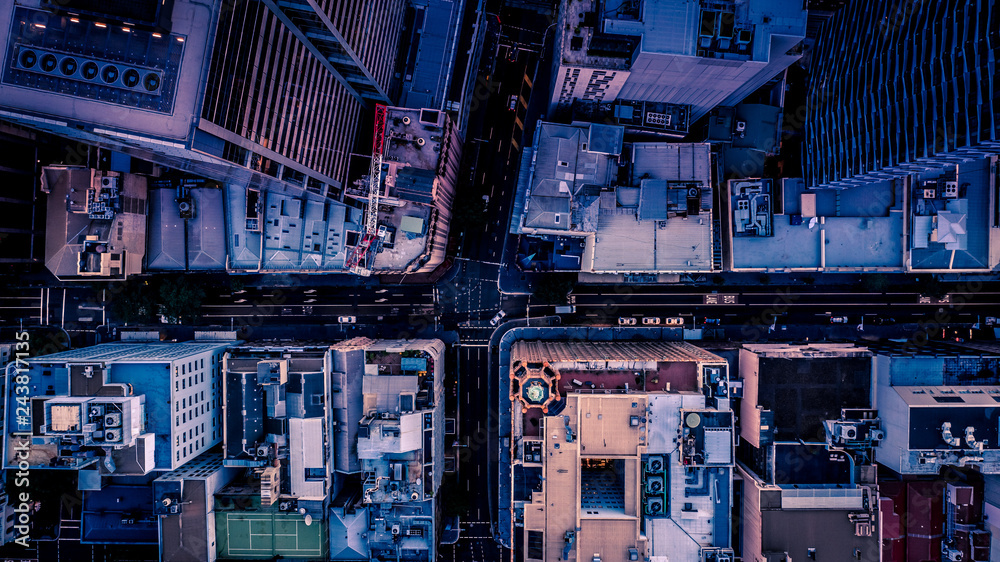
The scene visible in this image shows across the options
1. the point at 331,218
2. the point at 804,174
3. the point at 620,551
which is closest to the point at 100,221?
the point at 331,218

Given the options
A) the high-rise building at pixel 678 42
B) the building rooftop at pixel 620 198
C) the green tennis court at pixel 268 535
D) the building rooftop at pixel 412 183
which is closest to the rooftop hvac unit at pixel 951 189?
the high-rise building at pixel 678 42

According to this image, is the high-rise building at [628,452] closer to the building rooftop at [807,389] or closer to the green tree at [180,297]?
the building rooftop at [807,389]

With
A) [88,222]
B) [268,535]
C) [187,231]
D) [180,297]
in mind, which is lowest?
[268,535]

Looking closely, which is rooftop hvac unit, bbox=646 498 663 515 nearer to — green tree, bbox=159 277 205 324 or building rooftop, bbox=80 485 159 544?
green tree, bbox=159 277 205 324

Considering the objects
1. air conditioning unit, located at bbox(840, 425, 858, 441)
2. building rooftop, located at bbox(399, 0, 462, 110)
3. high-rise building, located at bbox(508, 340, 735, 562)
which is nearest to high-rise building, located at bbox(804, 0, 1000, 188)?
high-rise building, located at bbox(508, 340, 735, 562)

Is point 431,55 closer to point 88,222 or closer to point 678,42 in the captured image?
point 678,42

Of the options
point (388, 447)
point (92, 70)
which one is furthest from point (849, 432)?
point (92, 70)
